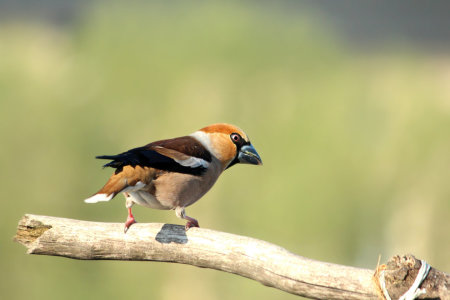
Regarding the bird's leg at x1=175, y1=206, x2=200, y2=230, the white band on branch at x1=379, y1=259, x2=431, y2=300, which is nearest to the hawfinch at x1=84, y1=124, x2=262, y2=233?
the bird's leg at x1=175, y1=206, x2=200, y2=230

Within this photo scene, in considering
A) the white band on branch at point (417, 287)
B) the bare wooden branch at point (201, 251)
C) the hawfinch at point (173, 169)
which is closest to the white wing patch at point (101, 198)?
the hawfinch at point (173, 169)

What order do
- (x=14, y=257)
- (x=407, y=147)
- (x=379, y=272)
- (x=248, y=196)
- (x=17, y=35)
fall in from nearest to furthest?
(x=379, y=272), (x=14, y=257), (x=248, y=196), (x=407, y=147), (x=17, y=35)

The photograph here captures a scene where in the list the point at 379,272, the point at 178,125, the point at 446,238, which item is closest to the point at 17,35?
the point at 178,125

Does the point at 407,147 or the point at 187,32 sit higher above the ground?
the point at 187,32

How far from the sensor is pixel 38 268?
3363mm

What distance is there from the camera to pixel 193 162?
4.95 ft

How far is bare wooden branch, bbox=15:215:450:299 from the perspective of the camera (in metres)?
1.23

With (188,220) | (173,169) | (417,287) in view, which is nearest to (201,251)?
(188,220)

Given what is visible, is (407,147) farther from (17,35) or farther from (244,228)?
(17,35)

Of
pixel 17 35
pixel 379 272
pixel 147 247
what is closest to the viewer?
pixel 379 272

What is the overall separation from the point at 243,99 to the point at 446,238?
1.55 metres

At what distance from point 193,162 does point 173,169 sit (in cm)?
6

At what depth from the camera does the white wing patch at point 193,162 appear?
58.6 inches

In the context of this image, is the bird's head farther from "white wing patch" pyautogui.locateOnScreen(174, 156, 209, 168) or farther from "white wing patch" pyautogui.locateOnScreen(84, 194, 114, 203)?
"white wing patch" pyautogui.locateOnScreen(84, 194, 114, 203)
